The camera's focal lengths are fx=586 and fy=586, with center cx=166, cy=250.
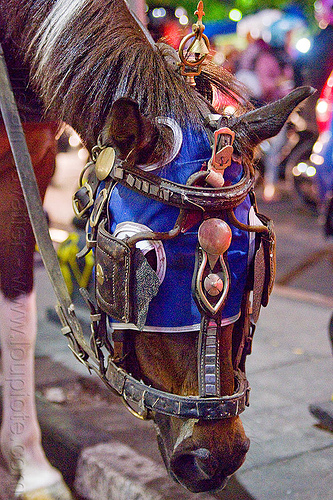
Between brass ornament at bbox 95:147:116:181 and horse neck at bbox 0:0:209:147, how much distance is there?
0.11 metres

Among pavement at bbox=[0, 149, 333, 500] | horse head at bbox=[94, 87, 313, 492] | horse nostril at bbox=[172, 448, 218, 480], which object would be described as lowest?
pavement at bbox=[0, 149, 333, 500]

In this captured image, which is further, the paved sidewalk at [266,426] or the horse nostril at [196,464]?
the paved sidewalk at [266,426]

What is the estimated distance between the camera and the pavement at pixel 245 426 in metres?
2.10

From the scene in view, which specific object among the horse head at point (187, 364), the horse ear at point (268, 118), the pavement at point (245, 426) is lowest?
the pavement at point (245, 426)

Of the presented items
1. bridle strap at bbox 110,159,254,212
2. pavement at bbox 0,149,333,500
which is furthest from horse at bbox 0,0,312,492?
pavement at bbox 0,149,333,500

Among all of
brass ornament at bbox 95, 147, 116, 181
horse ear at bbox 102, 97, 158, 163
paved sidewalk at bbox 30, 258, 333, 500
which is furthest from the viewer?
paved sidewalk at bbox 30, 258, 333, 500

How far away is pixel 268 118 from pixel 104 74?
41cm

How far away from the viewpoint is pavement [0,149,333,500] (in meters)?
2.10

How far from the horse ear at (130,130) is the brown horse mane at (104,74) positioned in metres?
0.08

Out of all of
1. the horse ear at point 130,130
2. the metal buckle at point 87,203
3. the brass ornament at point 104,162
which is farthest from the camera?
the metal buckle at point 87,203

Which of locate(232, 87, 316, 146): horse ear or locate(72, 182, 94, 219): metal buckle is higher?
locate(232, 87, 316, 146): horse ear

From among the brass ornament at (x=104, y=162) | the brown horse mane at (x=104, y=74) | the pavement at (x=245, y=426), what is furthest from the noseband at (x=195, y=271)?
the pavement at (x=245, y=426)

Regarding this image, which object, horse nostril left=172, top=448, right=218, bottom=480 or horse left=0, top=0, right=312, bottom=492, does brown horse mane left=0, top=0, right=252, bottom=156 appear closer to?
horse left=0, top=0, right=312, bottom=492

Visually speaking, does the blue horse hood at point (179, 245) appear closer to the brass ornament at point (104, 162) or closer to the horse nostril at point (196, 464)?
the brass ornament at point (104, 162)
